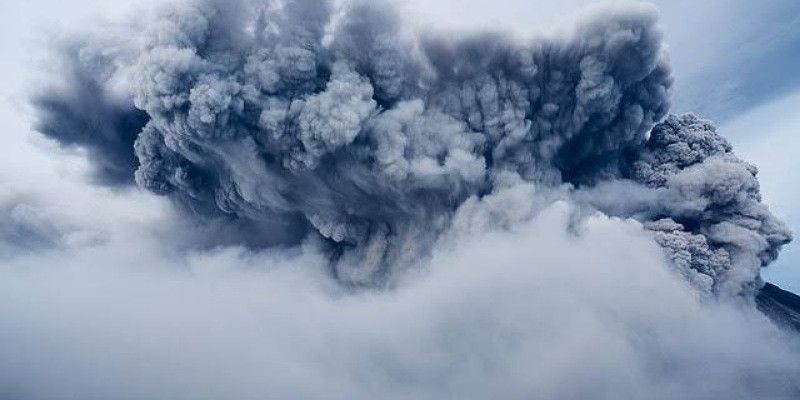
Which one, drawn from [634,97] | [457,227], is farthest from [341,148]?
[634,97]

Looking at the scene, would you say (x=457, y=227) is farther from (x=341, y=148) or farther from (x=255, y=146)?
(x=255, y=146)

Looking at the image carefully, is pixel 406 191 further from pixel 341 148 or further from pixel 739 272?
pixel 739 272

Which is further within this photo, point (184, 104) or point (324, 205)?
point (324, 205)

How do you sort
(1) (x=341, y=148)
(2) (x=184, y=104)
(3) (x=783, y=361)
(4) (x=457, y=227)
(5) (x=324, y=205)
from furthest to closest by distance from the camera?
(3) (x=783, y=361)
(5) (x=324, y=205)
(4) (x=457, y=227)
(1) (x=341, y=148)
(2) (x=184, y=104)

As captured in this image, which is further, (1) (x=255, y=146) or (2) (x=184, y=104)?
(1) (x=255, y=146)

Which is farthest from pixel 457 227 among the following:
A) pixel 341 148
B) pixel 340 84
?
pixel 340 84

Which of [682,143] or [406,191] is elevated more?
[682,143]

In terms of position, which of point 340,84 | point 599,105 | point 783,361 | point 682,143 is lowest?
point 783,361

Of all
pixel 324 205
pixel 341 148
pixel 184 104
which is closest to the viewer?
pixel 184 104

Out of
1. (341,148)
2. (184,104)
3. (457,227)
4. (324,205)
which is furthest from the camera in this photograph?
(324,205)
